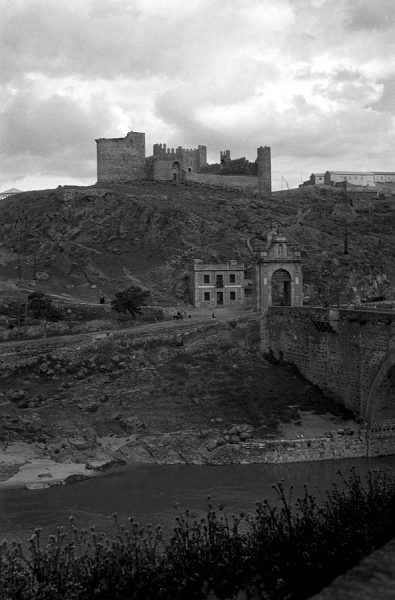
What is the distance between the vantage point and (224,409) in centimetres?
3269

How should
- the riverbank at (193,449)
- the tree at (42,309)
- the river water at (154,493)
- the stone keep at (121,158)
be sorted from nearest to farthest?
the river water at (154,493) < the riverbank at (193,449) < the tree at (42,309) < the stone keep at (121,158)

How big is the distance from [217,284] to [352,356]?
81.3 feet

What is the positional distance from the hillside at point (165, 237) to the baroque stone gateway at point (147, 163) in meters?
3.40

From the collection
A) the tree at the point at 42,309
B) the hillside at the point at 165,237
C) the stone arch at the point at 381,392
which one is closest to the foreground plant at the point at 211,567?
the stone arch at the point at 381,392

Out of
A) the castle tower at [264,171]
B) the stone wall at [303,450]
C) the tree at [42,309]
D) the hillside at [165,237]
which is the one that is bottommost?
the stone wall at [303,450]

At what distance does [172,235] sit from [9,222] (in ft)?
68.2

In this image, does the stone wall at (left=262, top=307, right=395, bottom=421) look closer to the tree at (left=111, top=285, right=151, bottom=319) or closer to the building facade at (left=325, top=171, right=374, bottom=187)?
the tree at (left=111, top=285, right=151, bottom=319)

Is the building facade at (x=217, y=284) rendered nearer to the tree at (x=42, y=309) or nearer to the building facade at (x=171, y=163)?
the tree at (x=42, y=309)

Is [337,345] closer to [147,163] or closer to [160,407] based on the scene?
[160,407]

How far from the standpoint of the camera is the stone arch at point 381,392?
28.9 m

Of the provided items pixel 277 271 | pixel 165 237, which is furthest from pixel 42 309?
pixel 165 237

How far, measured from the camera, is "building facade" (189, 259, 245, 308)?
55.4 meters

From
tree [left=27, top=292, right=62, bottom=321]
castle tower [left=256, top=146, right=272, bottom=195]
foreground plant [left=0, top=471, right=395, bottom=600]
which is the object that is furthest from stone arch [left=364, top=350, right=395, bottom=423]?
castle tower [left=256, top=146, right=272, bottom=195]

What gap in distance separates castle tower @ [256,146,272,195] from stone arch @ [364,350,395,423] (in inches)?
2213
